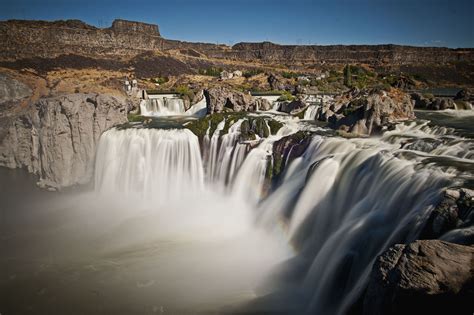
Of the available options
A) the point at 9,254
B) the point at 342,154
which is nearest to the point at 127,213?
the point at 9,254

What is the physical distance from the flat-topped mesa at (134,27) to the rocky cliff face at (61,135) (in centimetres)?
6140

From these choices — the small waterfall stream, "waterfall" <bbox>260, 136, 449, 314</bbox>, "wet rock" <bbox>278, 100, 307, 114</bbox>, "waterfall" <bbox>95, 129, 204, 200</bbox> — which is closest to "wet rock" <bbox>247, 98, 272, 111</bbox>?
"wet rock" <bbox>278, 100, 307, 114</bbox>

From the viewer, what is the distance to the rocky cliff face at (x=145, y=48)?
2119 inches

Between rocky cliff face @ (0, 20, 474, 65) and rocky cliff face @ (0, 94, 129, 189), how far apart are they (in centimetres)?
3448

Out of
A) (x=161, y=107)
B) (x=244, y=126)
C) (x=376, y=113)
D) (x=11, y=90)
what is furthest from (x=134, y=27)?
(x=376, y=113)

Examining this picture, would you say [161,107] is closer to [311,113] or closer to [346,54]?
[311,113]

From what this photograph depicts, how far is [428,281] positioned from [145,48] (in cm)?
8132

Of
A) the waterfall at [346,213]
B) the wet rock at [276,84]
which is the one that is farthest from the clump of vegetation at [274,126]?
the wet rock at [276,84]

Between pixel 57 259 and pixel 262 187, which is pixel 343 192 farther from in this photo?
pixel 57 259

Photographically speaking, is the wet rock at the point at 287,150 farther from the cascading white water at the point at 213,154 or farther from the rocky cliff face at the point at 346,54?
the rocky cliff face at the point at 346,54

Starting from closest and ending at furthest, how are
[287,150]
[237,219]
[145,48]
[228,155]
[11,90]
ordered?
[237,219], [287,150], [228,155], [11,90], [145,48]

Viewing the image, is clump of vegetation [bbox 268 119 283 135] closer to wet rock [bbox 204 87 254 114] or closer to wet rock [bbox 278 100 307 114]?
wet rock [bbox 278 100 307 114]

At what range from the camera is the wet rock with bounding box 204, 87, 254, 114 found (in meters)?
25.3

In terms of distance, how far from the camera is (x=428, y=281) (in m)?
4.79
